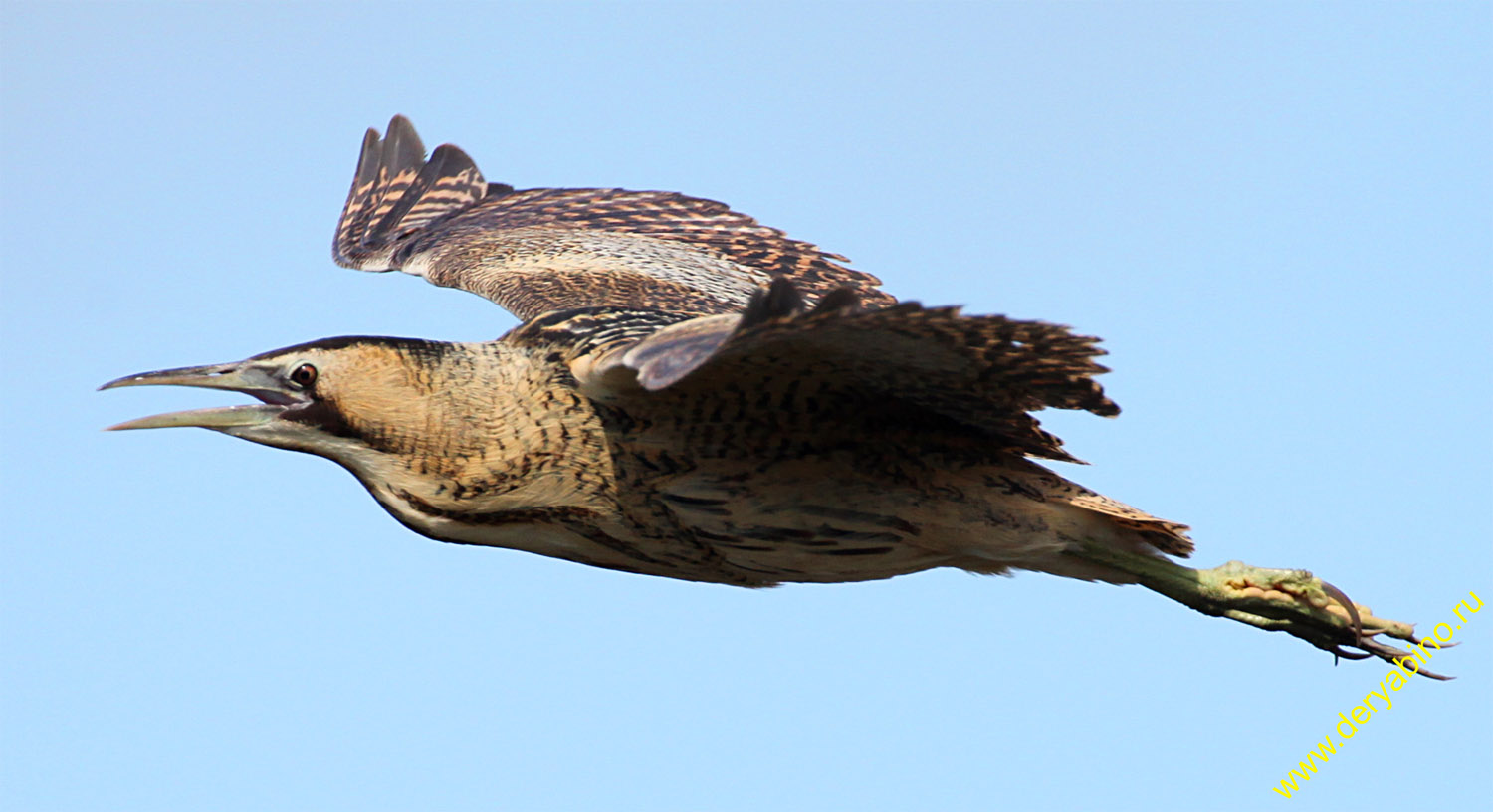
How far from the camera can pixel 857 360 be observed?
5605 millimetres

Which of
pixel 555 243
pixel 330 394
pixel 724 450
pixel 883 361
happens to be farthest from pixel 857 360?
pixel 555 243

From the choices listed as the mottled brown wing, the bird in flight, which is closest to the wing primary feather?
the mottled brown wing

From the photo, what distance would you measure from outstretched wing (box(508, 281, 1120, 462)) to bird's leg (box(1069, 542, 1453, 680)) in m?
0.79

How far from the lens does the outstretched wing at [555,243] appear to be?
8.30 meters

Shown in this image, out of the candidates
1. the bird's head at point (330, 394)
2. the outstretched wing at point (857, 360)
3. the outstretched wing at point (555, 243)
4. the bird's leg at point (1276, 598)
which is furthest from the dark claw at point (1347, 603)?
the bird's head at point (330, 394)

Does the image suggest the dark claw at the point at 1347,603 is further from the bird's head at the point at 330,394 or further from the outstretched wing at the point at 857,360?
the bird's head at the point at 330,394

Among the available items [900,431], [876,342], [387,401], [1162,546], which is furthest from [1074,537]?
[387,401]

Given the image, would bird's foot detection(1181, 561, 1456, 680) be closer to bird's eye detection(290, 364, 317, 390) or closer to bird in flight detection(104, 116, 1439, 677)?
bird in flight detection(104, 116, 1439, 677)

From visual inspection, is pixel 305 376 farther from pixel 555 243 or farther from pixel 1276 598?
pixel 1276 598

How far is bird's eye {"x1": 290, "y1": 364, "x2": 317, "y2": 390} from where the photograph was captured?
6234 mm

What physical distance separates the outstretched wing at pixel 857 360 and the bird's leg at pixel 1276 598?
79cm

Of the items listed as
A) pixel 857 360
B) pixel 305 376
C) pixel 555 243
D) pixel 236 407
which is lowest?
pixel 236 407

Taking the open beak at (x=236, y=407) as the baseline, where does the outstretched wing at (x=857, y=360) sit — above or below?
above

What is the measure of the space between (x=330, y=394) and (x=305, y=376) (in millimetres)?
116
